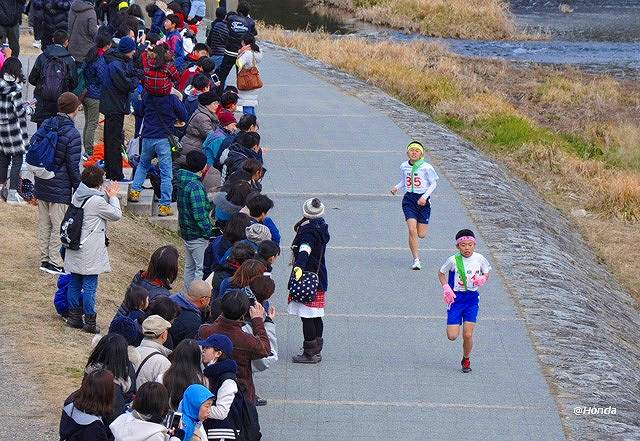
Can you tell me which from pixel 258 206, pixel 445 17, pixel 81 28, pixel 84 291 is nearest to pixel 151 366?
pixel 84 291

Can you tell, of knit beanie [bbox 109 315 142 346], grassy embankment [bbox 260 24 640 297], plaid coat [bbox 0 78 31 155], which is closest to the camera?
knit beanie [bbox 109 315 142 346]

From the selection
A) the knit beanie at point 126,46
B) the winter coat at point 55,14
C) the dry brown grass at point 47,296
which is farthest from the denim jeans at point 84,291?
the winter coat at point 55,14

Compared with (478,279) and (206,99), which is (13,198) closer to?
(206,99)

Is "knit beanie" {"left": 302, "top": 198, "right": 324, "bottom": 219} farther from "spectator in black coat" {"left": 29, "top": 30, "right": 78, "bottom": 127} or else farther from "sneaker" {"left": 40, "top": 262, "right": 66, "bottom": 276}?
"spectator in black coat" {"left": 29, "top": 30, "right": 78, "bottom": 127}

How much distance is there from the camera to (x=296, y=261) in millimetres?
10922

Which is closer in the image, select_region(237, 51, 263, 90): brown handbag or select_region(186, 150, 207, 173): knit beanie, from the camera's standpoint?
select_region(186, 150, 207, 173): knit beanie

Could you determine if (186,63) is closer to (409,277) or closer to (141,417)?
(409,277)

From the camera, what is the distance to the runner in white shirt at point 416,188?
13.9 meters

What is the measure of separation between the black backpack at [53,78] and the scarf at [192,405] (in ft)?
23.3

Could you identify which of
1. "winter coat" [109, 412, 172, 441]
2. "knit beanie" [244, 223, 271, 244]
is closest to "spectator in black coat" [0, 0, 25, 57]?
"knit beanie" [244, 223, 271, 244]

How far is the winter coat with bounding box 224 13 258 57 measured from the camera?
778 inches

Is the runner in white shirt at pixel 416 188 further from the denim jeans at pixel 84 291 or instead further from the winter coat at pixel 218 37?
the winter coat at pixel 218 37

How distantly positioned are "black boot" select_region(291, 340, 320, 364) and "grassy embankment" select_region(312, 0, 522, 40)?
39113mm

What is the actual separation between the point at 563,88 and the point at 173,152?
23.1m
